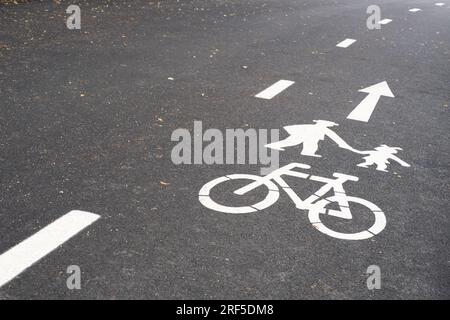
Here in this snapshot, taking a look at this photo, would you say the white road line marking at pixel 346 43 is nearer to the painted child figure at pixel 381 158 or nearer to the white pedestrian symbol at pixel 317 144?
the white pedestrian symbol at pixel 317 144

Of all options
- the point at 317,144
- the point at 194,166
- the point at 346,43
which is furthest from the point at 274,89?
the point at 346,43

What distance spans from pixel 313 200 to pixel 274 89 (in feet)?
13.8

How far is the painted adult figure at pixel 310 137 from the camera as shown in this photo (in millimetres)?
7273

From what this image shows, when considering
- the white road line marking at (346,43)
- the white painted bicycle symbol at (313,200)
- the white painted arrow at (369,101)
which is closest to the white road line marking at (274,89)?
the white painted arrow at (369,101)

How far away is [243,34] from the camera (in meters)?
14.0

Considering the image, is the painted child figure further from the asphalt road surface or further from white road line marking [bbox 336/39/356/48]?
white road line marking [bbox 336/39/356/48]

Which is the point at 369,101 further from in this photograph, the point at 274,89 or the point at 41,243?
the point at 41,243

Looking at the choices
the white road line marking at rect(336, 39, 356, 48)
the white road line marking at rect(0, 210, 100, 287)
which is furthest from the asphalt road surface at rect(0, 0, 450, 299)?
the white road line marking at rect(336, 39, 356, 48)

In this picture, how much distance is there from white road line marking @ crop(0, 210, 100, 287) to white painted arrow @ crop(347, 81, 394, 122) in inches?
185

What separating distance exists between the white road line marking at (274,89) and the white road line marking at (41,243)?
4.64m

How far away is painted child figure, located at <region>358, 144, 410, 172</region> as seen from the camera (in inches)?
271

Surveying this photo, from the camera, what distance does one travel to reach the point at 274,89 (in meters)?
9.79

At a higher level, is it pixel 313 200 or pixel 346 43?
pixel 313 200
